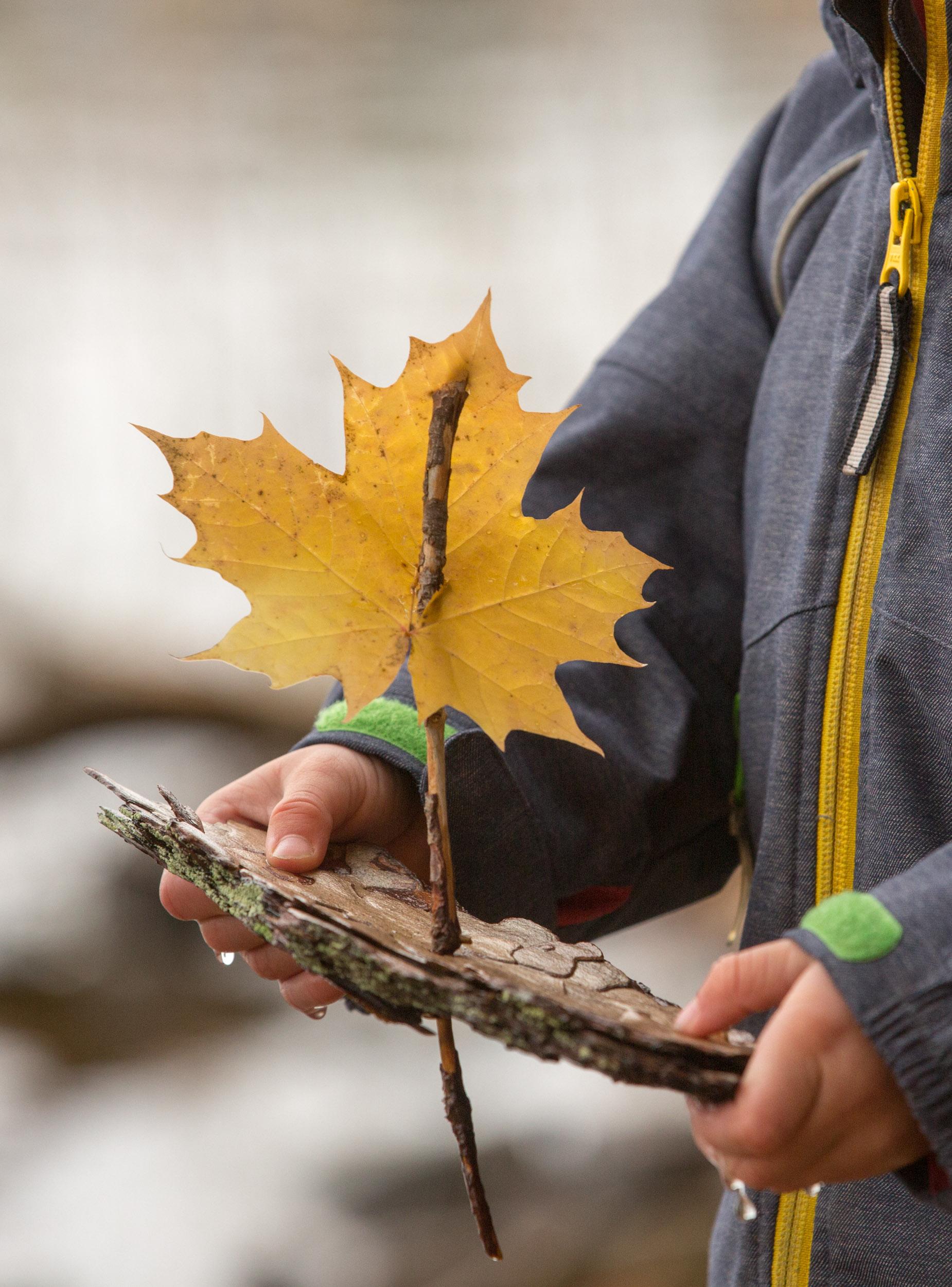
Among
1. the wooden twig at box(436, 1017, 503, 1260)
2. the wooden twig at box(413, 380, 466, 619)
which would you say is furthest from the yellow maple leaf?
the wooden twig at box(436, 1017, 503, 1260)

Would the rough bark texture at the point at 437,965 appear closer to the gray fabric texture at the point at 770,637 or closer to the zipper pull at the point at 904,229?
the gray fabric texture at the point at 770,637

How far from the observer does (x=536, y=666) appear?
0.32 meters

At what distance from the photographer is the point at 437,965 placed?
278 millimetres

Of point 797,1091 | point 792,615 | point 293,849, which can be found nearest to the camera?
point 797,1091

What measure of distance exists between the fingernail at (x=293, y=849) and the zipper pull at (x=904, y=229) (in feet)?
1.17

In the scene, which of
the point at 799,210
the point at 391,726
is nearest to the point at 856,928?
the point at 391,726

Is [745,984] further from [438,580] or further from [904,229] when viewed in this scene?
[904,229]

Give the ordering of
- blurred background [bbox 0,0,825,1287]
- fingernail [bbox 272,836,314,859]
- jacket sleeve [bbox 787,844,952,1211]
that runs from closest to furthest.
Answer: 1. jacket sleeve [bbox 787,844,952,1211]
2. fingernail [bbox 272,836,314,859]
3. blurred background [bbox 0,0,825,1287]

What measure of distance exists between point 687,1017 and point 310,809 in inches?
6.6

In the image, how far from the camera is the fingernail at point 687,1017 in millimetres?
274

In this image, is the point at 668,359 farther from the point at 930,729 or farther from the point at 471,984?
the point at 471,984

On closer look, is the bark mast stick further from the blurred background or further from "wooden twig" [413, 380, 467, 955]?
the blurred background

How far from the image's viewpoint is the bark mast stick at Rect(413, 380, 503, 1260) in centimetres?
31

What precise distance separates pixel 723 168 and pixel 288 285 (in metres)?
A: 0.76
